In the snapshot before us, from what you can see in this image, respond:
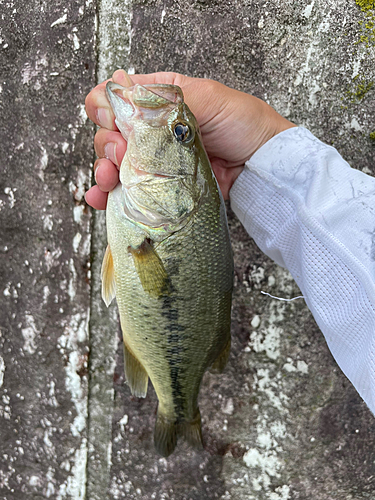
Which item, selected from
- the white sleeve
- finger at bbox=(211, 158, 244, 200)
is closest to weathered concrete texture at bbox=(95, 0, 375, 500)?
finger at bbox=(211, 158, 244, 200)

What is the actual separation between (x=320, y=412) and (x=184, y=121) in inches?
64.0

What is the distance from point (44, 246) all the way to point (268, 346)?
1309 mm

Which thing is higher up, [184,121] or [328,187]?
[184,121]

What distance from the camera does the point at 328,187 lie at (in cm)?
133

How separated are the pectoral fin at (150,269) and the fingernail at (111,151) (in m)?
0.39

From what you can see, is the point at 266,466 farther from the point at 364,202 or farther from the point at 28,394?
the point at 364,202

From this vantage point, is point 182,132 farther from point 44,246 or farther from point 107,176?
point 44,246

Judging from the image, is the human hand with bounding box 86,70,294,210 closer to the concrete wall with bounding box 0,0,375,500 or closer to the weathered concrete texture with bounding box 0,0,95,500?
the concrete wall with bounding box 0,0,375,500

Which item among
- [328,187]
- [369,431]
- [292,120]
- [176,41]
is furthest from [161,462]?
[176,41]

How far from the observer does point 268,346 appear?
1865 mm

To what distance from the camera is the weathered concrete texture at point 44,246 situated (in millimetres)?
1744

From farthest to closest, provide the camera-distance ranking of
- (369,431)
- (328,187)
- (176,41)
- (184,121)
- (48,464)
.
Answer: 1. (48,464)
2. (369,431)
3. (176,41)
4. (328,187)
5. (184,121)

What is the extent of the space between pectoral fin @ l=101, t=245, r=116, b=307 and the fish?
0.22 feet

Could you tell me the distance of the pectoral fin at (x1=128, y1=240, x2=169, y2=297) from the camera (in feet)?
4.03
